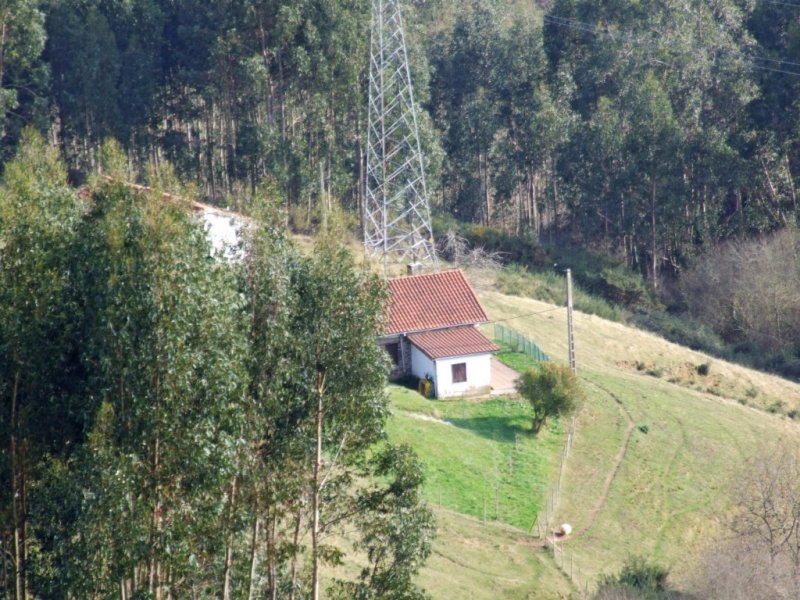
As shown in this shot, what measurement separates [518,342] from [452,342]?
18.6ft

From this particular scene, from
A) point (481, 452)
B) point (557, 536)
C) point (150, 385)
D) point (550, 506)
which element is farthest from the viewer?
point (481, 452)

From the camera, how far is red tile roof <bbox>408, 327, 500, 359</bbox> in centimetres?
3762

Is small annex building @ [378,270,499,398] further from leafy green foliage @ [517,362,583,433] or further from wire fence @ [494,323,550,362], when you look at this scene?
wire fence @ [494,323,550,362]

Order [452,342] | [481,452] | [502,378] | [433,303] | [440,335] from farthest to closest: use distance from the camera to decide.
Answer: [433,303]
[502,378]
[440,335]
[452,342]
[481,452]

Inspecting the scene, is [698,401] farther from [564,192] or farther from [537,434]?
[564,192]

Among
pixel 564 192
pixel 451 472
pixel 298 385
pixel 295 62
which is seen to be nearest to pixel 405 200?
pixel 295 62

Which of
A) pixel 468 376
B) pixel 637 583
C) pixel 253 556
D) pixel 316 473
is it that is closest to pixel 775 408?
pixel 468 376

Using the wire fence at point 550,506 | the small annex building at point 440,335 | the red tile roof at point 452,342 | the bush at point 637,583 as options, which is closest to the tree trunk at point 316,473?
the bush at point 637,583

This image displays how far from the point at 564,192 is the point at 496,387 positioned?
30.6m

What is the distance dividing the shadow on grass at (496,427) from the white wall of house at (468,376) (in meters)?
1.70

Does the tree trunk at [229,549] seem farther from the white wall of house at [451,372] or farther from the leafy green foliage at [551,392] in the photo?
the white wall of house at [451,372]

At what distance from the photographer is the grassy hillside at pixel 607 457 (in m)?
29.0

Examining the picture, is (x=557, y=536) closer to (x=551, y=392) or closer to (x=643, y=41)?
(x=551, y=392)

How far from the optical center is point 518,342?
43.5 metres
